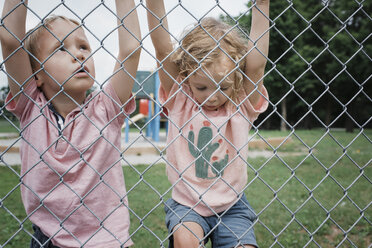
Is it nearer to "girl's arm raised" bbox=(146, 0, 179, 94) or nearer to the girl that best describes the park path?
the girl

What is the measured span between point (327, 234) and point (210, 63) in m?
2.11

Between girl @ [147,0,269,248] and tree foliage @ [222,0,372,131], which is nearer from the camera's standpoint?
girl @ [147,0,269,248]

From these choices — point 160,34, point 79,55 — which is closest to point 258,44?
point 160,34

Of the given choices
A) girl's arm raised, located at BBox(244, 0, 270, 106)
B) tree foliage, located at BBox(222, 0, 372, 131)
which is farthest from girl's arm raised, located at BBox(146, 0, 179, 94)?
tree foliage, located at BBox(222, 0, 372, 131)

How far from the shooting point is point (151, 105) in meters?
9.42

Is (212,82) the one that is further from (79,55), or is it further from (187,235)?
(187,235)

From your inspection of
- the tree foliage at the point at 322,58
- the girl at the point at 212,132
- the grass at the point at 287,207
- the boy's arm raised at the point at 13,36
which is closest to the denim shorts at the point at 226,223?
the girl at the point at 212,132

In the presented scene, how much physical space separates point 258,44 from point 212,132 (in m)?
0.56

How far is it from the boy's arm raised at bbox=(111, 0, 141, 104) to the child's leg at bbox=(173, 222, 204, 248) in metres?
0.78

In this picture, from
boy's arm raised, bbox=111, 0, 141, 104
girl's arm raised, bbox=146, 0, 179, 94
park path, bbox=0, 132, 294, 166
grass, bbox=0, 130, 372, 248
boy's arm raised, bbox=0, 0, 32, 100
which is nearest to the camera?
boy's arm raised, bbox=0, 0, 32, 100

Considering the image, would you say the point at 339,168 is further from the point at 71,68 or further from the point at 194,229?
the point at 71,68

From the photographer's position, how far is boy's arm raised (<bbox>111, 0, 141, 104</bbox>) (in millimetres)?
1573

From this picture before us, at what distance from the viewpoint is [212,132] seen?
190 centimetres

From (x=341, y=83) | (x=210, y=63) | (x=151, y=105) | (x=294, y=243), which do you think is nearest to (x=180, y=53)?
(x=210, y=63)
